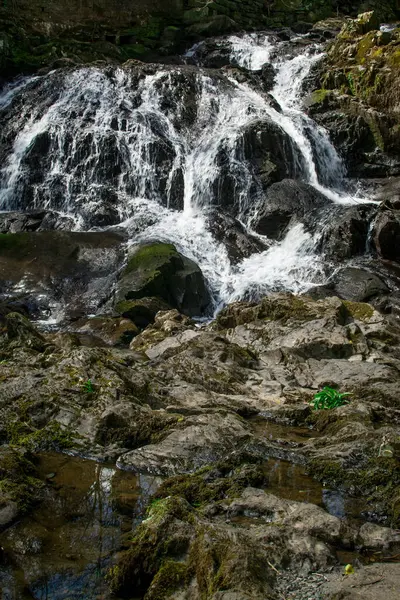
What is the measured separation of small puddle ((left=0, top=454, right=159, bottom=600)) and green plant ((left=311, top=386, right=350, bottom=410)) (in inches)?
107

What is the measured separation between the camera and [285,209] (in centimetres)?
1883

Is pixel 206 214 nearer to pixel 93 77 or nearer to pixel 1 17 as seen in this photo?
pixel 93 77

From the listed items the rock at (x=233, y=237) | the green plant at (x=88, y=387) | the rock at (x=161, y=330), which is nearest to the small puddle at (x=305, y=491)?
the green plant at (x=88, y=387)

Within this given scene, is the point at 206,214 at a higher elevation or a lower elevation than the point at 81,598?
higher

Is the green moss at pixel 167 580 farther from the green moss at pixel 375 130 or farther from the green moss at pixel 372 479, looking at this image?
the green moss at pixel 375 130

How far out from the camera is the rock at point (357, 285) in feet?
48.4

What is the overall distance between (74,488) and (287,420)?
2823mm

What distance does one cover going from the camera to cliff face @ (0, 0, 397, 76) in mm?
28250

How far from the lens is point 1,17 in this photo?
29.1 meters

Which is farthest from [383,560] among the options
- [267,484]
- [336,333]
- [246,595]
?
[336,333]

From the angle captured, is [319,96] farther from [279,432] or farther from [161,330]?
[279,432]

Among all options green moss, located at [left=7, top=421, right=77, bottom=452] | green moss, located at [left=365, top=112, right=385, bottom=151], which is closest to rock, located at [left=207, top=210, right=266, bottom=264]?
green moss, located at [left=365, top=112, right=385, bottom=151]

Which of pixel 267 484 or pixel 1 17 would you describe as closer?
pixel 267 484

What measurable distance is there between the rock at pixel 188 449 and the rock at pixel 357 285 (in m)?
9.47
